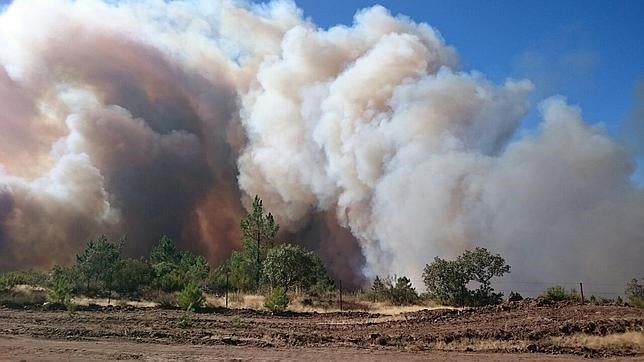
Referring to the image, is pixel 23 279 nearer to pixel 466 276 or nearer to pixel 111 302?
pixel 111 302

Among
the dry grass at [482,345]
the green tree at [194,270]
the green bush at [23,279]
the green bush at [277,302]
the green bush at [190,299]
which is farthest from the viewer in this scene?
the green tree at [194,270]

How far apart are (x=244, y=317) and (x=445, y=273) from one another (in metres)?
14.8

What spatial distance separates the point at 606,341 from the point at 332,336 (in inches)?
339

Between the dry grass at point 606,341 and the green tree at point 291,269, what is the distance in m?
24.8

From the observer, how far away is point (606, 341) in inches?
693

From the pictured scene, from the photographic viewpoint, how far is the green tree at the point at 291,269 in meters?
41.5

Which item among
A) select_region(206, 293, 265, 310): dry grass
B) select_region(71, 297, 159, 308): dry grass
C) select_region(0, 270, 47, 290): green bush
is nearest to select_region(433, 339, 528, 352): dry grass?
select_region(206, 293, 265, 310): dry grass

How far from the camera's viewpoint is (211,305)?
3297 cm

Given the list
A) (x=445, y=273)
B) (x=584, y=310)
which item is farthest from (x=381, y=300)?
(x=584, y=310)

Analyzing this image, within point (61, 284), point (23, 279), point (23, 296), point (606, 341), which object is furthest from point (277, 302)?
point (23, 279)

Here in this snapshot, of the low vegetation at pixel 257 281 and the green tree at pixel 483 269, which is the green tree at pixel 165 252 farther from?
the green tree at pixel 483 269

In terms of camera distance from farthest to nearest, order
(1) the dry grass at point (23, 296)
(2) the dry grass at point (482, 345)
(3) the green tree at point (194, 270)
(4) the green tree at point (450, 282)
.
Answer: (3) the green tree at point (194, 270) < (4) the green tree at point (450, 282) < (1) the dry grass at point (23, 296) < (2) the dry grass at point (482, 345)

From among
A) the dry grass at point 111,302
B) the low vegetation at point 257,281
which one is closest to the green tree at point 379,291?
the low vegetation at point 257,281

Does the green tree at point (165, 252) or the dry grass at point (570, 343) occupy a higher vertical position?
the green tree at point (165, 252)
